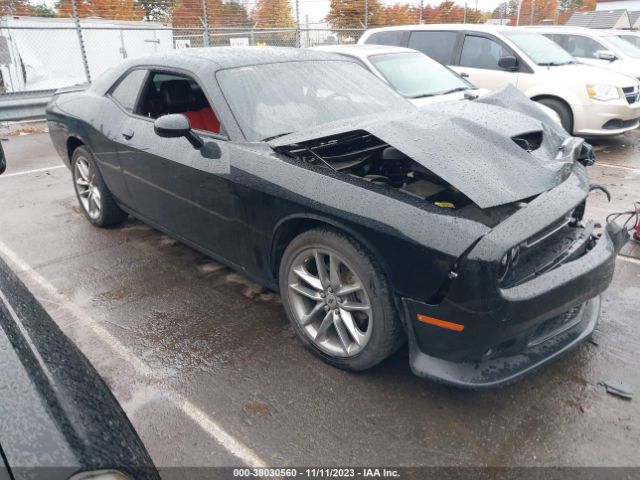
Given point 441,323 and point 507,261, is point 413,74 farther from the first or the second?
point 441,323

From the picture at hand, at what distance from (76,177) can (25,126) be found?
23.2 feet

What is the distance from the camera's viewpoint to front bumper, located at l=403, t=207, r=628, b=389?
2.07m

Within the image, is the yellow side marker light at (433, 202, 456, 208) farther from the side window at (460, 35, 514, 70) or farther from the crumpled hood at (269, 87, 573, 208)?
the side window at (460, 35, 514, 70)

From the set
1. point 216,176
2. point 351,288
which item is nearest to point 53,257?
point 216,176

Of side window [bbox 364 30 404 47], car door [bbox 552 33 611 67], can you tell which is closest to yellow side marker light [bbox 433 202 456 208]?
side window [bbox 364 30 404 47]

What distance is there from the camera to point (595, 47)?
1020cm

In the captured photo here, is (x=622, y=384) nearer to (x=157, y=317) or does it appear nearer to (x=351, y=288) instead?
(x=351, y=288)

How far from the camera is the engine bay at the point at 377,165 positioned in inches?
102

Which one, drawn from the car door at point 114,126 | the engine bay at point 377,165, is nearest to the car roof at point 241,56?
the car door at point 114,126

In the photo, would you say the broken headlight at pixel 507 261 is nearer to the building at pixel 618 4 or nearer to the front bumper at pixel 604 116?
the front bumper at pixel 604 116

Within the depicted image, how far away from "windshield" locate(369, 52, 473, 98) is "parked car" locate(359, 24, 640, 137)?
116 cm

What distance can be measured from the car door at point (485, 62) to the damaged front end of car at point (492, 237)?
16.5 ft

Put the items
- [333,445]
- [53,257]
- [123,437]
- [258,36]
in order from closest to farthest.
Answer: [123,437], [333,445], [53,257], [258,36]

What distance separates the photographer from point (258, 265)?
300 cm
